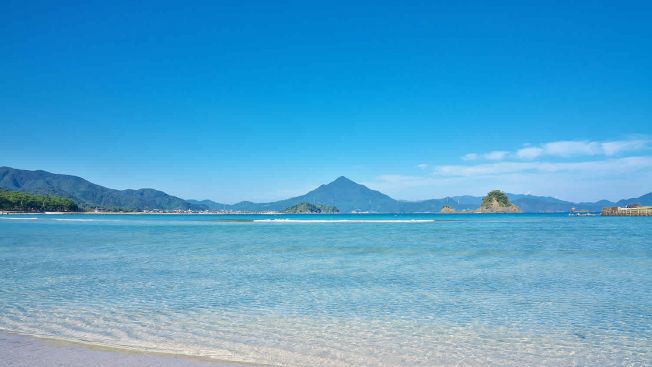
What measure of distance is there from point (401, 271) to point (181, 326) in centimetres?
1008

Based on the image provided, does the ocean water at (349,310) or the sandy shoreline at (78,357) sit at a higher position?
the sandy shoreline at (78,357)

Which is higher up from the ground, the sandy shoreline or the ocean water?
the sandy shoreline

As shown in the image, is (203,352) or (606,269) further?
(606,269)

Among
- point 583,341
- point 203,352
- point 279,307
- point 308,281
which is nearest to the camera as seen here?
point 203,352

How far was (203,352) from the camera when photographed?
723cm

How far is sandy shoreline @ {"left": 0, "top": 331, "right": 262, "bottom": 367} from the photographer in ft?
20.6

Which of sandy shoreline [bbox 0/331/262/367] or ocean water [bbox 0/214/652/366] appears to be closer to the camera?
sandy shoreline [bbox 0/331/262/367]

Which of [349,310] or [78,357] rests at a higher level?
[78,357]

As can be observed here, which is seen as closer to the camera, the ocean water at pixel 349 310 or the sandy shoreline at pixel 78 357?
the sandy shoreline at pixel 78 357

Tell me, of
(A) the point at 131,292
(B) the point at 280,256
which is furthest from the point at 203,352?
(B) the point at 280,256

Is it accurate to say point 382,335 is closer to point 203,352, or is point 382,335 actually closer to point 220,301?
point 203,352

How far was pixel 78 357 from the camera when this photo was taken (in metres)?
6.64

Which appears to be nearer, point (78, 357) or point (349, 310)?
point (78, 357)

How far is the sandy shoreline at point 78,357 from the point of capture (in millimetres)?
6289
